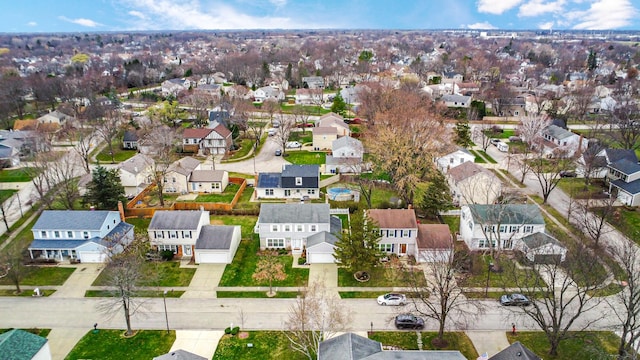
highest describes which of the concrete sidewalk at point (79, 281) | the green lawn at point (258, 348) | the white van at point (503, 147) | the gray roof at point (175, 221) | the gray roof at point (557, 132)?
the gray roof at point (557, 132)

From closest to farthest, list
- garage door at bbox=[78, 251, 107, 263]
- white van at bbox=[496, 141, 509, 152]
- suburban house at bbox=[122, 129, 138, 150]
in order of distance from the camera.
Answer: garage door at bbox=[78, 251, 107, 263] → white van at bbox=[496, 141, 509, 152] → suburban house at bbox=[122, 129, 138, 150]

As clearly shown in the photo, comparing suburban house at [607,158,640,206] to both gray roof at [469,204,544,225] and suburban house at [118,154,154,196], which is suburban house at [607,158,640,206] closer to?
gray roof at [469,204,544,225]

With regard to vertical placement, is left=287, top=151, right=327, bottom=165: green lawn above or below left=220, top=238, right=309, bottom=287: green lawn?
above

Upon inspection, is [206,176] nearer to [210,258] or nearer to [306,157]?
[306,157]

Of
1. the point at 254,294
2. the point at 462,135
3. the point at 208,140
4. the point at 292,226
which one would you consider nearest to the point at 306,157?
the point at 208,140

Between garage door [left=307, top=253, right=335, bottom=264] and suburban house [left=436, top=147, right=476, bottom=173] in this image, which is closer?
garage door [left=307, top=253, right=335, bottom=264]

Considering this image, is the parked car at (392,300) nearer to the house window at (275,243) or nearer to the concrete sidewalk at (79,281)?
the house window at (275,243)

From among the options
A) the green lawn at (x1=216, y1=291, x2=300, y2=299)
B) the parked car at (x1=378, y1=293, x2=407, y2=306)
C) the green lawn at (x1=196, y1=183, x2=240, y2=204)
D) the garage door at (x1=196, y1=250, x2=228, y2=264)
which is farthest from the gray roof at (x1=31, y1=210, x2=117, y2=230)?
the parked car at (x1=378, y1=293, x2=407, y2=306)

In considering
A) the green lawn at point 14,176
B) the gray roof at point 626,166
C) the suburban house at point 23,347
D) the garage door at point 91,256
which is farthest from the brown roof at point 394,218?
the green lawn at point 14,176

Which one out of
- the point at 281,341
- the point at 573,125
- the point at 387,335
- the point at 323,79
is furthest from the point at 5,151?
the point at 573,125
